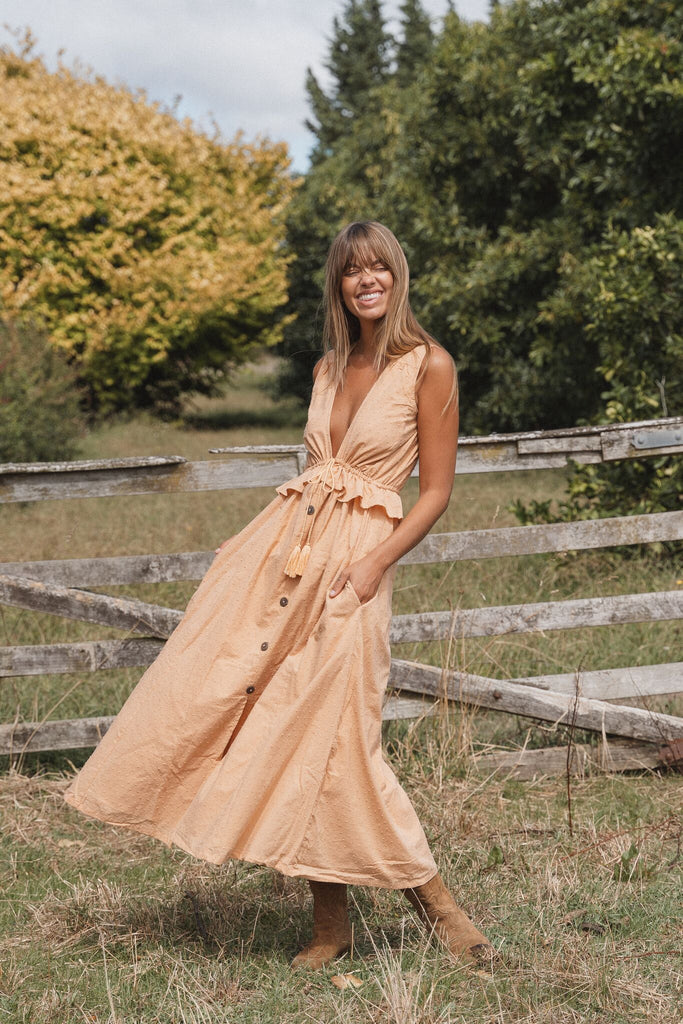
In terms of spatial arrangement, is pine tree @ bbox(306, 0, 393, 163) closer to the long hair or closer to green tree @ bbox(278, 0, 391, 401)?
green tree @ bbox(278, 0, 391, 401)

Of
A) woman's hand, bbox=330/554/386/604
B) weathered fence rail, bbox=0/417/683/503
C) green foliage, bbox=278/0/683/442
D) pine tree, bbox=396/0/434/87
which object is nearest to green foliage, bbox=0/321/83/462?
green foliage, bbox=278/0/683/442

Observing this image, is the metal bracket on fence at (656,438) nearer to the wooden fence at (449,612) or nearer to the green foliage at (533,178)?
the wooden fence at (449,612)

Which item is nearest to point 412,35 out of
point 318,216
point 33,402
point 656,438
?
point 318,216

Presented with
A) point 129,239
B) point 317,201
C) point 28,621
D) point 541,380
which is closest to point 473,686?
point 28,621

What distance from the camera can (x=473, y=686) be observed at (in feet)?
12.7

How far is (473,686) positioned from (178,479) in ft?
4.50

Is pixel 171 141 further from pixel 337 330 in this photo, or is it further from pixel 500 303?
pixel 337 330

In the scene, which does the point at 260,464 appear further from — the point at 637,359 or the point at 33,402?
the point at 33,402

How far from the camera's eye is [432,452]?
8.53 ft

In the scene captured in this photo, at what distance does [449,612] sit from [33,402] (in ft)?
29.6

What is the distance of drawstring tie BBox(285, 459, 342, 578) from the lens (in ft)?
8.36

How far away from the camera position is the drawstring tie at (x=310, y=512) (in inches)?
100

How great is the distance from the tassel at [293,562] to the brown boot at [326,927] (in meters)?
0.83

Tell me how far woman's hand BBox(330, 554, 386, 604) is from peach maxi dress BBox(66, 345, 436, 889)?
0.08 ft
